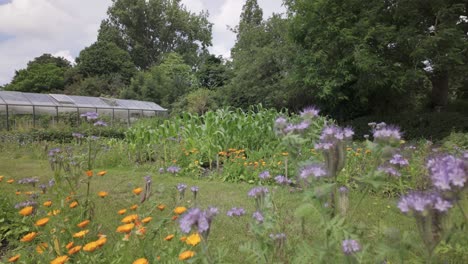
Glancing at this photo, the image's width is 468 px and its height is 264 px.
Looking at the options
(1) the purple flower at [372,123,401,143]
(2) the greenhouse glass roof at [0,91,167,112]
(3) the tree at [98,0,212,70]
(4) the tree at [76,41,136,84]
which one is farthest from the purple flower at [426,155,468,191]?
(3) the tree at [98,0,212,70]

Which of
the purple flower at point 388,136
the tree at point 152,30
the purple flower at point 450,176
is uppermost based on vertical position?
the tree at point 152,30

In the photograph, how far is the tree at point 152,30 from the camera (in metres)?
34.3

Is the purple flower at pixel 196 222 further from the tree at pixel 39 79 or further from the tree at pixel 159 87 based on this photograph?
the tree at pixel 39 79

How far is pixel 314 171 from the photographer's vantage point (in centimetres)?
127

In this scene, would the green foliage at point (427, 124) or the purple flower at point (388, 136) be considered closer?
the purple flower at point (388, 136)

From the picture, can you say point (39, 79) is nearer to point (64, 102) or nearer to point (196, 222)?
point (64, 102)

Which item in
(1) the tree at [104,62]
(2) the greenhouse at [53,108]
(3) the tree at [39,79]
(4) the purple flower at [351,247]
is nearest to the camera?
(4) the purple flower at [351,247]

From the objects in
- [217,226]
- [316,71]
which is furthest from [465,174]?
[316,71]

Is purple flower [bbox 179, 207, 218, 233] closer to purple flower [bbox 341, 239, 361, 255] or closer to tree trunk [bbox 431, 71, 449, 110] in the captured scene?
purple flower [bbox 341, 239, 361, 255]

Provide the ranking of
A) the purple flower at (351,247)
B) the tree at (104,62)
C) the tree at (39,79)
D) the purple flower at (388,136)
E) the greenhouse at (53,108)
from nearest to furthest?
the purple flower at (351,247)
the purple flower at (388,136)
the greenhouse at (53,108)
the tree at (39,79)
the tree at (104,62)

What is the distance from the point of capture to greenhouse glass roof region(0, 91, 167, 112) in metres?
14.6

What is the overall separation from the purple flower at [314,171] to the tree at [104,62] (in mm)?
29026

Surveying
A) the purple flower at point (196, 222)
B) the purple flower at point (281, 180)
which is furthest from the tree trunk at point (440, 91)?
the purple flower at point (196, 222)

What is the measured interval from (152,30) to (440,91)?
97.0ft
